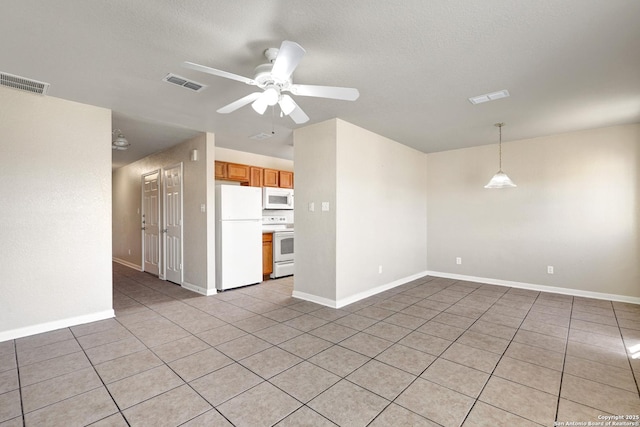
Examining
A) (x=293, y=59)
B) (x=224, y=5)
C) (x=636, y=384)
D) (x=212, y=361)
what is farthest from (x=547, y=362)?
(x=224, y=5)

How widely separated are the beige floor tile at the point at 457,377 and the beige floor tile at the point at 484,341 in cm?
49

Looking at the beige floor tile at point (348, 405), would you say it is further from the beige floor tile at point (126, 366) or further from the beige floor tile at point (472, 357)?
the beige floor tile at point (126, 366)

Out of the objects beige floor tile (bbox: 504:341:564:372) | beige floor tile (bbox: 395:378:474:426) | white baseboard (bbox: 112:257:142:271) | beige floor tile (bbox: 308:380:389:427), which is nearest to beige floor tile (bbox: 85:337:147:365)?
beige floor tile (bbox: 308:380:389:427)

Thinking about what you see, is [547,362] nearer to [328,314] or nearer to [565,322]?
[565,322]

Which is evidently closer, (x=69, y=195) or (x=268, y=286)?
(x=69, y=195)

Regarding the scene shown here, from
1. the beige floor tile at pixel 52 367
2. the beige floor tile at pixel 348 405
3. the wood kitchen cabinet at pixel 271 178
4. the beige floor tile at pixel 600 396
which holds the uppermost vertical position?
the wood kitchen cabinet at pixel 271 178

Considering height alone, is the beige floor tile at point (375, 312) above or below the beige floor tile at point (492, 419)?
below

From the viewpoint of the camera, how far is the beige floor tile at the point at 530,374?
2111mm

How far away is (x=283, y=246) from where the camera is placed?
5715mm

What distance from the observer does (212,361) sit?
246 cm

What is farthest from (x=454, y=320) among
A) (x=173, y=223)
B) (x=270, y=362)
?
(x=173, y=223)

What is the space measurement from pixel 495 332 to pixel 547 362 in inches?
24.9

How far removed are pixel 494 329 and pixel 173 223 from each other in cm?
511

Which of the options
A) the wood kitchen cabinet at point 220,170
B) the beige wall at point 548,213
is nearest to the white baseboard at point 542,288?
the beige wall at point 548,213
